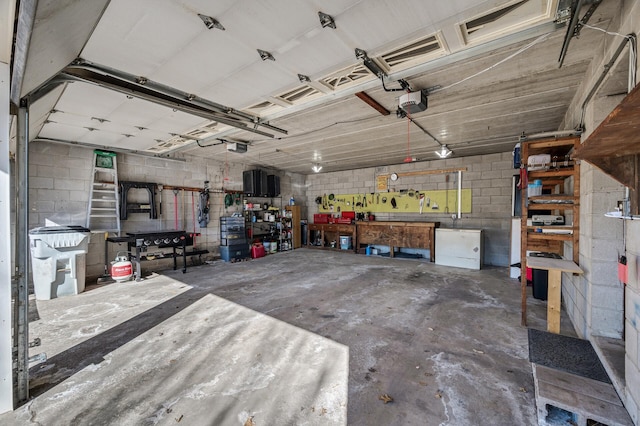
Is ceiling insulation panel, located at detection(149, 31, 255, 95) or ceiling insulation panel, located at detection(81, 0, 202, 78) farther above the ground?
ceiling insulation panel, located at detection(149, 31, 255, 95)

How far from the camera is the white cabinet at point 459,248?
539cm

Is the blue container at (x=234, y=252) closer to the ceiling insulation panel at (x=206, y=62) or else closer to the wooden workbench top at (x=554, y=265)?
the ceiling insulation panel at (x=206, y=62)

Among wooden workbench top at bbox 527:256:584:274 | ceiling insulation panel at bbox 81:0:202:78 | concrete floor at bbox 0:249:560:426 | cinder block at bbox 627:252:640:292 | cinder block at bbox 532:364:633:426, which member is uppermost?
ceiling insulation panel at bbox 81:0:202:78

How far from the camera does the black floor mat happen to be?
1884 millimetres

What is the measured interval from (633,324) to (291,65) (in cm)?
280

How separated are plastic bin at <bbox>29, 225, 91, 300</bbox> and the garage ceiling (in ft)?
4.95

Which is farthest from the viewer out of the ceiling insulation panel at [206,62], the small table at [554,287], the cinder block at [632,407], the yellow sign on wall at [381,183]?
the yellow sign on wall at [381,183]

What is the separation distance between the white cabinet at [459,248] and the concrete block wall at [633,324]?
4.14 m

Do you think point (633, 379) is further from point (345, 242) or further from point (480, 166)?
point (345, 242)

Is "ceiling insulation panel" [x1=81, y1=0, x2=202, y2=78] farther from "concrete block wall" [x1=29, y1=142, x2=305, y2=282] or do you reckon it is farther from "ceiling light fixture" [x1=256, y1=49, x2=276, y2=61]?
"concrete block wall" [x1=29, y1=142, x2=305, y2=282]

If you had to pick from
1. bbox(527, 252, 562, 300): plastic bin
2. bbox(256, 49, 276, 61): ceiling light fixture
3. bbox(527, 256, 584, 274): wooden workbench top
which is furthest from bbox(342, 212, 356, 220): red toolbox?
bbox(256, 49, 276, 61): ceiling light fixture

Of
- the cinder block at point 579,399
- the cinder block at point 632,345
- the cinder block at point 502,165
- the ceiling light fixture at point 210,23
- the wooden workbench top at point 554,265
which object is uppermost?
the ceiling light fixture at point 210,23

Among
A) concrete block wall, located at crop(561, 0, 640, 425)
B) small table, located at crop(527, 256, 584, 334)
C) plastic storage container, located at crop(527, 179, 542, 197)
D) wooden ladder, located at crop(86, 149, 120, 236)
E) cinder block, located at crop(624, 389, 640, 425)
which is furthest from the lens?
wooden ladder, located at crop(86, 149, 120, 236)

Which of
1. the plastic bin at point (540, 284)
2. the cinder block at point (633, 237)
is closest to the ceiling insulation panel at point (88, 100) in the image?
the cinder block at point (633, 237)
